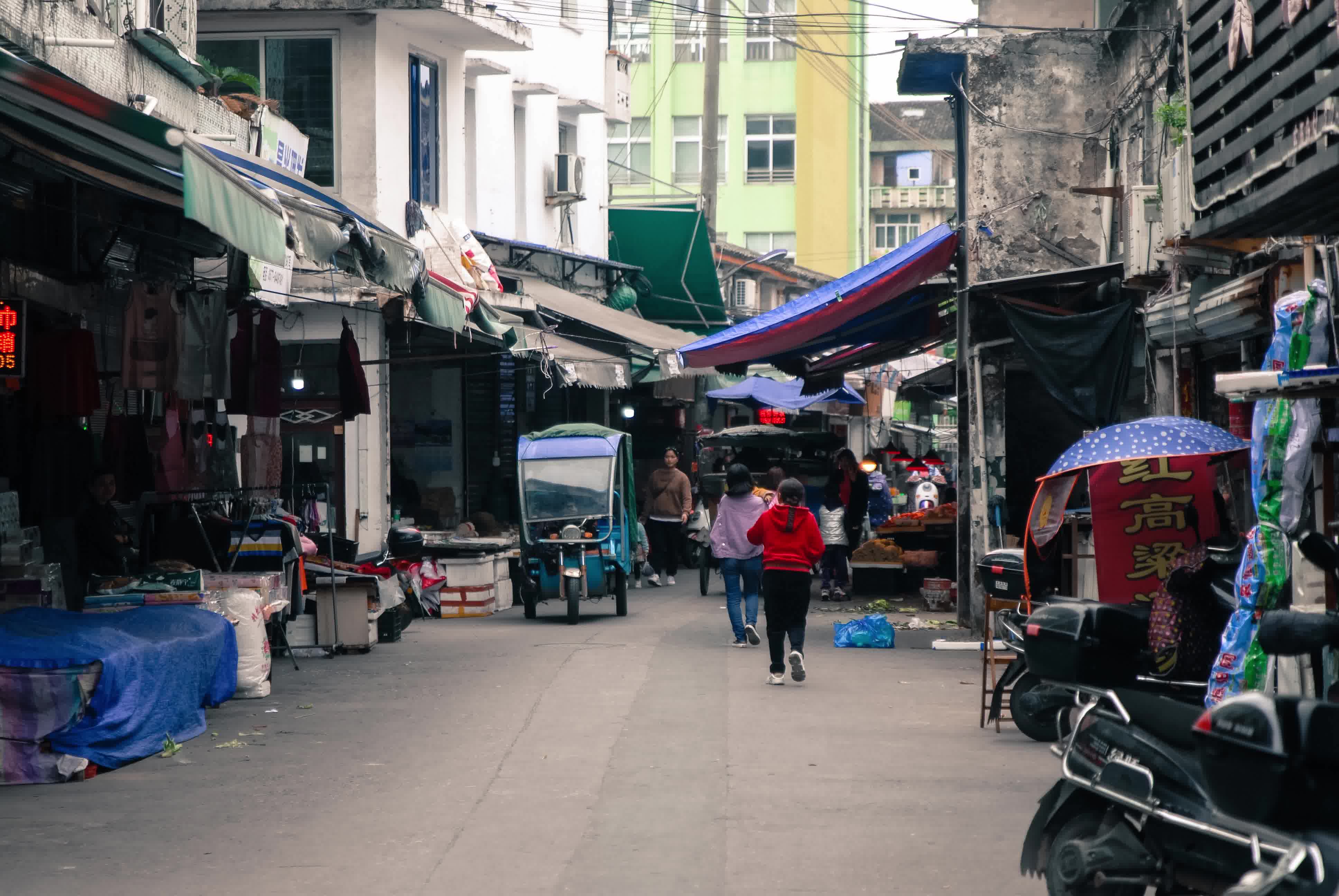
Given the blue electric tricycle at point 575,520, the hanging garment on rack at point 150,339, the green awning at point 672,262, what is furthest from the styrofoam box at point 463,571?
the green awning at point 672,262

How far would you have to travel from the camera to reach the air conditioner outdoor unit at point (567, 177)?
28.2 m

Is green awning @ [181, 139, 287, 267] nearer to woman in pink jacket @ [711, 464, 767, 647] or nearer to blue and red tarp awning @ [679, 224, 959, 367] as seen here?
woman in pink jacket @ [711, 464, 767, 647]

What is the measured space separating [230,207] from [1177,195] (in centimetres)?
652

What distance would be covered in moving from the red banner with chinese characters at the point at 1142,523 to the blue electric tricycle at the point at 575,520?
27.4ft

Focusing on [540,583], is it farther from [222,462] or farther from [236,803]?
[236,803]

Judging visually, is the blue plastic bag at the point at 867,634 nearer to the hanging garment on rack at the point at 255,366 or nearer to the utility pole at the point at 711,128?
the hanging garment on rack at the point at 255,366

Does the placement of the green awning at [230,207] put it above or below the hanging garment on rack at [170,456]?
above

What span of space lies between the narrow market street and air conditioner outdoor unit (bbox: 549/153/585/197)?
16.0 metres

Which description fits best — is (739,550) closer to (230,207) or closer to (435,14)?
(230,207)

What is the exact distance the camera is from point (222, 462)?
49.7ft

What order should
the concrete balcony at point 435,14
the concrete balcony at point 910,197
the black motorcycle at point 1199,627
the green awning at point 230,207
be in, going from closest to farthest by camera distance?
the black motorcycle at point 1199,627, the green awning at point 230,207, the concrete balcony at point 435,14, the concrete balcony at point 910,197

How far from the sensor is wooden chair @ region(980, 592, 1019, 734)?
10.4 meters

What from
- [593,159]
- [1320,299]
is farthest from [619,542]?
[593,159]

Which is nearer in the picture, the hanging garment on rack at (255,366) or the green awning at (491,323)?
the hanging garment on rack at (255,366)
